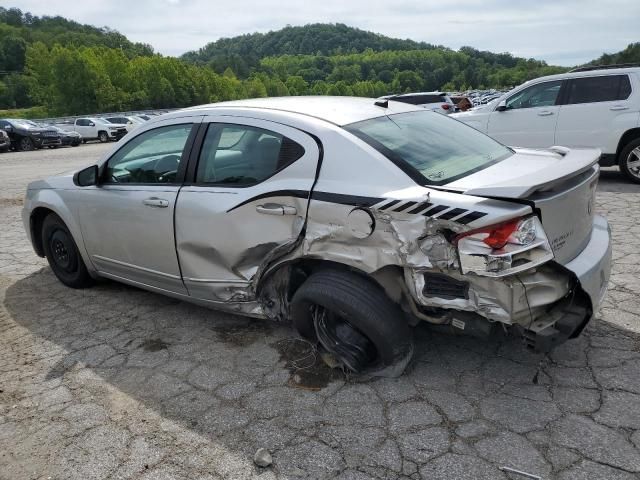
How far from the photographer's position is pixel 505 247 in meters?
2.31

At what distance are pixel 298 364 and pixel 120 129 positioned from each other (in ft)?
96.7

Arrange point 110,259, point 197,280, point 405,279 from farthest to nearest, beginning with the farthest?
1. point 110,259
2. point 197,280
3. point 405,279

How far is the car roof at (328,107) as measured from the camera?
3.11 metres

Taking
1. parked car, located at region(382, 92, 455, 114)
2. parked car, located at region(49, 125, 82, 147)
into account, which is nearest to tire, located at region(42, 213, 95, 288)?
parked car, located at region(382, 92, 455, 114)

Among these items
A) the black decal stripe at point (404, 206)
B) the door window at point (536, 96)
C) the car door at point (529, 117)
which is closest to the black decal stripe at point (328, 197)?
the black decal stripe at point (404, 206)

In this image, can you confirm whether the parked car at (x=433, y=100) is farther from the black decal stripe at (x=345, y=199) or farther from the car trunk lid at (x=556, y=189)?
the black decal stripe at (x=345, y=199)

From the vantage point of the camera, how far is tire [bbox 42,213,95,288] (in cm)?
442

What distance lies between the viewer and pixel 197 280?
11.2 ft

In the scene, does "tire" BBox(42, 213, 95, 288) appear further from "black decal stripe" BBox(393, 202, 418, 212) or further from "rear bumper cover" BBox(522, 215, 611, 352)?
"rear bumper cover" BBox(522, 215, 611, 352)

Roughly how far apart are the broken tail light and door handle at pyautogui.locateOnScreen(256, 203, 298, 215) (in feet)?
3.20

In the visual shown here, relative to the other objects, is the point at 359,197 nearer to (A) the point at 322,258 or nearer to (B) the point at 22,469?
(A) the point at 322,258

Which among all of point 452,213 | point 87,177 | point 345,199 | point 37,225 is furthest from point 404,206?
point 37,225

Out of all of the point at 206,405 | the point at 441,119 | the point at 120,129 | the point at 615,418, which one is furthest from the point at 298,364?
the point at 120,129

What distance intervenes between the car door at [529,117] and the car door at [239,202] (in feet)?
20.9
